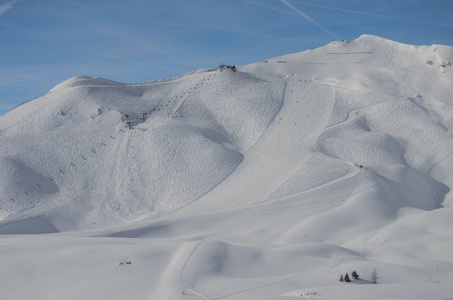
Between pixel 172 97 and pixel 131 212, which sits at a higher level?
pixel 172 97

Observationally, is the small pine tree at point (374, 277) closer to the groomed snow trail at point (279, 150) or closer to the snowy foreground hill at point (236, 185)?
the snowy foreground hill at point (236, 185)

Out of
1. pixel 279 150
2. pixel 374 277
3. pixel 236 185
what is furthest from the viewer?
pixel 279 150

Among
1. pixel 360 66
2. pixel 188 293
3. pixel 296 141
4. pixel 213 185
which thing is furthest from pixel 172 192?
pixel 360 66


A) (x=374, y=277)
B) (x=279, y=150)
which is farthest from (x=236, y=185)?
(x=374, y=277)

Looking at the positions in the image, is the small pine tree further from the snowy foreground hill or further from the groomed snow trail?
the groomed snow trail

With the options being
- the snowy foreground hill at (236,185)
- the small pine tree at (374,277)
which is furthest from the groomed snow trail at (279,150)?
the small pine tree at (374,277)

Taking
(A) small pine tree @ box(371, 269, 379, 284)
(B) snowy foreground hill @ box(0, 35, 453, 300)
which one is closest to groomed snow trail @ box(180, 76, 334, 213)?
(B) snowy foreground hill @ box(0, 35, 453, 300)

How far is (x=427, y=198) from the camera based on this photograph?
40.7m

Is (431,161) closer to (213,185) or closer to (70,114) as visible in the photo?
(213,185)

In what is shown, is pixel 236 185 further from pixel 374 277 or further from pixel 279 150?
pixel 374 277

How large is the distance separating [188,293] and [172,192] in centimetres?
2029

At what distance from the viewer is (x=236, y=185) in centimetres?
4047

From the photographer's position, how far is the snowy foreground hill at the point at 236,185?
22906mm

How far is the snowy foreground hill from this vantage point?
2291 centimetres
